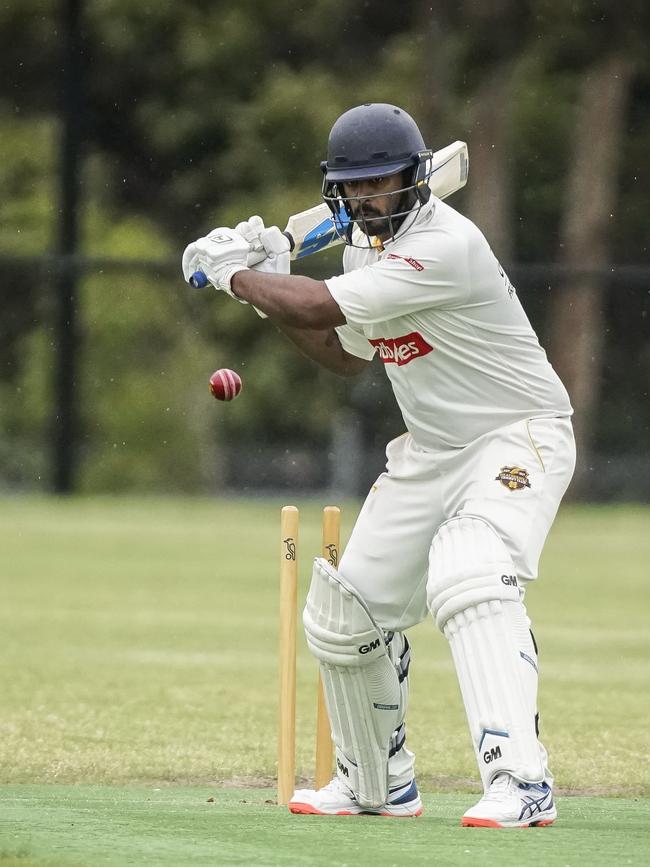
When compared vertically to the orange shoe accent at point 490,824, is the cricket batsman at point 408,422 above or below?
above

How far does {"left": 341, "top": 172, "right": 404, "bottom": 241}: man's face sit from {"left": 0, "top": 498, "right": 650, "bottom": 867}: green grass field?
1459mm

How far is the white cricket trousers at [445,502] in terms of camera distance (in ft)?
A: 12.9

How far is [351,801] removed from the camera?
4207mm

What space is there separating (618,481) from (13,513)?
6418mm

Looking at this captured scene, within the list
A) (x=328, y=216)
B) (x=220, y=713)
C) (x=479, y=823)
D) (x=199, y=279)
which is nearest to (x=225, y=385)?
(x=199, y=279)

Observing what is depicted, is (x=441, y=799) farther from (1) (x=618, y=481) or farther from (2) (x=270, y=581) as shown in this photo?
(1) (x=618, y=481)

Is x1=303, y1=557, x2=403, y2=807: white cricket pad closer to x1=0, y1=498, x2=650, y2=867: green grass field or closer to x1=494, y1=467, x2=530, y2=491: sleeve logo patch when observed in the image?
x1=0, y1=498, x2=650, y2=867: green grass field

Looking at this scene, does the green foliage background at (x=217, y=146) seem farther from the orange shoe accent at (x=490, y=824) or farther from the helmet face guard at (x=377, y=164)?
the orange shoe accent at (x=490, y=824)

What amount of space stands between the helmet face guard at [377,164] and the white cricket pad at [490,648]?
83 cm

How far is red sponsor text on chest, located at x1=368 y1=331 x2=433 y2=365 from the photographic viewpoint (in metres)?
4.09

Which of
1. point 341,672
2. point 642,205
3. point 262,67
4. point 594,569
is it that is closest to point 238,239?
point 341,672

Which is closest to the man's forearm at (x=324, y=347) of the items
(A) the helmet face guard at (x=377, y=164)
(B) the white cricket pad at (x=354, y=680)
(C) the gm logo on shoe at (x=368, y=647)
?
(A) the helmet face guard at (x=377, y=164)

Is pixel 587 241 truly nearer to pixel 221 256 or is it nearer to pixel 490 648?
pixel 221 256

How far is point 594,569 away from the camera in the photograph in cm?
1205
